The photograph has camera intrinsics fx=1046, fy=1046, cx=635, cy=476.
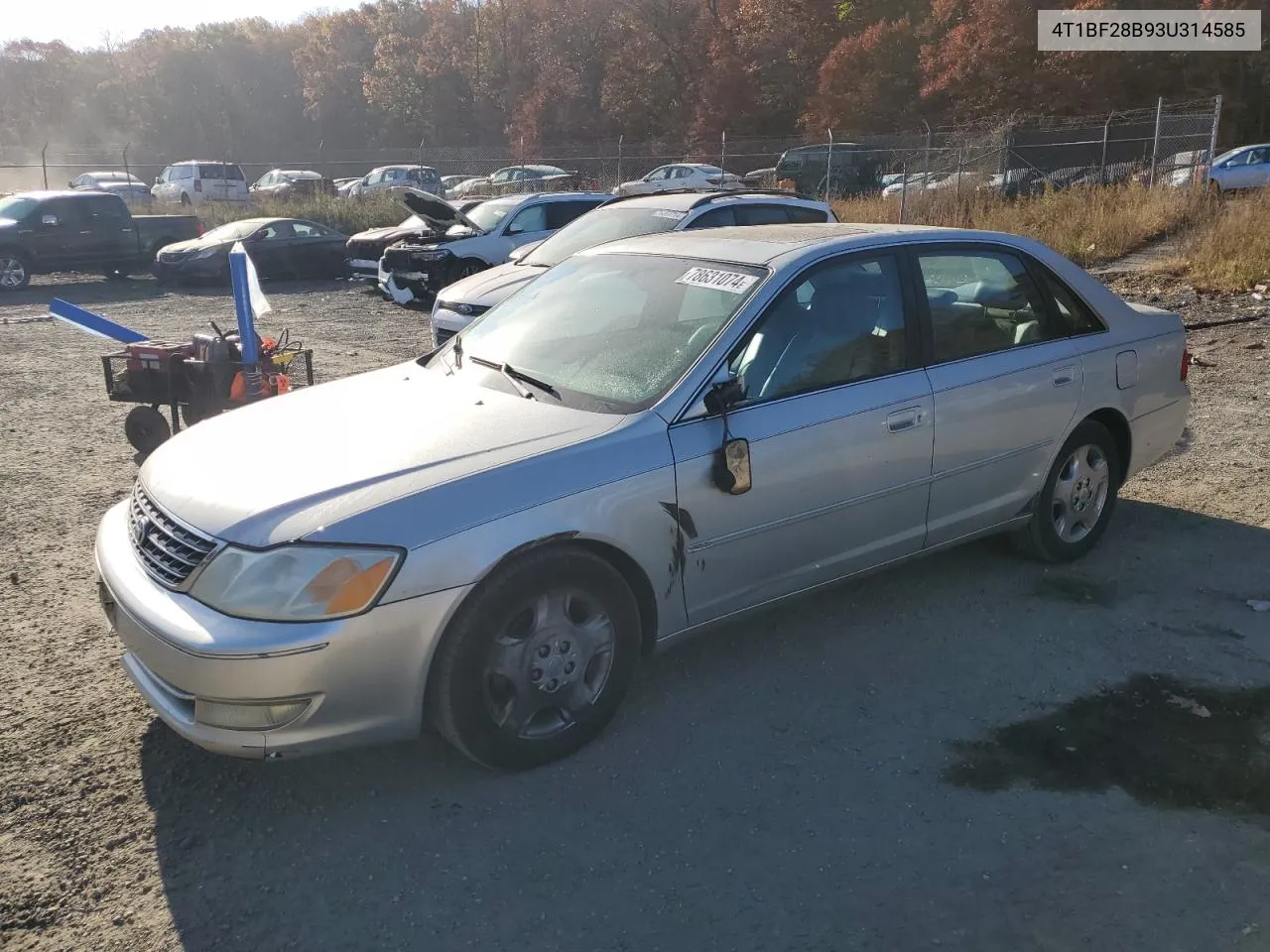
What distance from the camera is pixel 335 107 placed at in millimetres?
69062

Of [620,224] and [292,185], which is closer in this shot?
[620,224]

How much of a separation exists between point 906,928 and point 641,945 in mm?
682

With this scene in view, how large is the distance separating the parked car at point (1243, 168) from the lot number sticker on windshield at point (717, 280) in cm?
2463

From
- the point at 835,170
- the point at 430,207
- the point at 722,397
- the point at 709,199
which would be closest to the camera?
the point at 722,397

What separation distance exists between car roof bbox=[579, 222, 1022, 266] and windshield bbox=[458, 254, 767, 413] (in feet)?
0.26

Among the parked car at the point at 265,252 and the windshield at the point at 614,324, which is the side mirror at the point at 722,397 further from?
the parked car at the point at 265,252

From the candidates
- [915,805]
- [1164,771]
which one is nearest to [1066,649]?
[1164,771]

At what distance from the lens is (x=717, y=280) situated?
4113mm

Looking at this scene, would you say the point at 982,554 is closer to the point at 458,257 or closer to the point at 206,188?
the point at 458,257

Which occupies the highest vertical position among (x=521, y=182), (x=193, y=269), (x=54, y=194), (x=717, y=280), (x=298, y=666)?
(x=717, y=280)

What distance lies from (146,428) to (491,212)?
30.5ft

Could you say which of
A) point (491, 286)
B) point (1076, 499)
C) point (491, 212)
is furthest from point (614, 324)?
point (491, 212)

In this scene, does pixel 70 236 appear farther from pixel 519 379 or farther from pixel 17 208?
pixel 519 379

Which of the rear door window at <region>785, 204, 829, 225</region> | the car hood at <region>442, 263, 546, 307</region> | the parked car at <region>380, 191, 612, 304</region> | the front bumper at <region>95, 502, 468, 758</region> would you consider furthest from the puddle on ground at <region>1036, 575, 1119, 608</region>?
the parked car at <region>380, 191, 612, 304</region>
